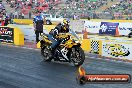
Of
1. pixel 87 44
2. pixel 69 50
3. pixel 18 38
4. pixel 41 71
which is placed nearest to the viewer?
pixel 41 71

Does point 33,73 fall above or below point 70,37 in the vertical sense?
below

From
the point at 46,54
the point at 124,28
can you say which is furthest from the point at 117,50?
the point at 124,28

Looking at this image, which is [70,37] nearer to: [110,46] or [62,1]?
[110,46]

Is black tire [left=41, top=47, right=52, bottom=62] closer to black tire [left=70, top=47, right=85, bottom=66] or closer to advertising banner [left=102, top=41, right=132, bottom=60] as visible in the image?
black tire [left=70, top=47, right=85, bottom=66]

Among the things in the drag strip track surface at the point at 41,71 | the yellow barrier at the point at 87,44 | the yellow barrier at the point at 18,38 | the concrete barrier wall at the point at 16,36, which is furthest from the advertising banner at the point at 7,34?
the yellow barrier at the point at 87,44

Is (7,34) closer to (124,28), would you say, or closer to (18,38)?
(18,38)

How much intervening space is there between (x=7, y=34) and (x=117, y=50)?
8.73 m

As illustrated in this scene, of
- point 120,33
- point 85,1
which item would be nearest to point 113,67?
point 120,33

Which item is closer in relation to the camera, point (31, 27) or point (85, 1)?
point (31, 27)

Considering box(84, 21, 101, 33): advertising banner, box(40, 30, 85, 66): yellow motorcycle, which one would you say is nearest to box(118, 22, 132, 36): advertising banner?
box(84, 21, 101, 33): advertising banner

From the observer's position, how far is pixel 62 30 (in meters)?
13.4

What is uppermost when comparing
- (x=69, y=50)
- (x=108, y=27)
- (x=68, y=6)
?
(x=68, y=6)

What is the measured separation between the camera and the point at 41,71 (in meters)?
12.3

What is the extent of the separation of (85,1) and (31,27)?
87.0 feet
